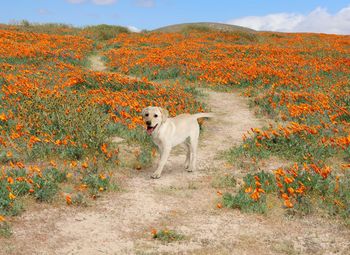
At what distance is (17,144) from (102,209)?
3320 millimetres

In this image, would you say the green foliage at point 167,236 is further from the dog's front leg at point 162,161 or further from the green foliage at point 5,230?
the dog's front leg at point 162,161

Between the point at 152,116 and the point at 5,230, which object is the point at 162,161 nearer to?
the point at 152,116

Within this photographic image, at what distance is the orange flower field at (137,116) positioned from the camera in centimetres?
699

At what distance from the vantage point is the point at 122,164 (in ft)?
27.5

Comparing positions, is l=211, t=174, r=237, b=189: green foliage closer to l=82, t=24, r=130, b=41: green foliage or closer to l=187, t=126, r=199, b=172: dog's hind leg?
l=187, t=126, r=199, b=172: dog's hind leg

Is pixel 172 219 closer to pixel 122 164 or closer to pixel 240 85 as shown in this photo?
pixel 122 164

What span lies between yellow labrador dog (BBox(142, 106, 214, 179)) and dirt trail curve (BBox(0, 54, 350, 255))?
0.64m

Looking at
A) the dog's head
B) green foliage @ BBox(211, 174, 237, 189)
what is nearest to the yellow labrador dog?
the dog's head

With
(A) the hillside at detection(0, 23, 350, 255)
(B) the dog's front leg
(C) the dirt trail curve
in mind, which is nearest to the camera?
(C) the dirt trail curve

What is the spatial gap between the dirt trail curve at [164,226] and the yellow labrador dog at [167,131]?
0.64 metres

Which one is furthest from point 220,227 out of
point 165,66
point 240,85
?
point 165,66

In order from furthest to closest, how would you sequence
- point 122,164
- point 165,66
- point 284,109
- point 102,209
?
point 165,66 → point 284,109 → point 122,164 → point 102,209

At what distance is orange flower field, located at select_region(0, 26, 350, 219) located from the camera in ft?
22.9

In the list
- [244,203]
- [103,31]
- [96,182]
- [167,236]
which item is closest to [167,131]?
[96,182]
